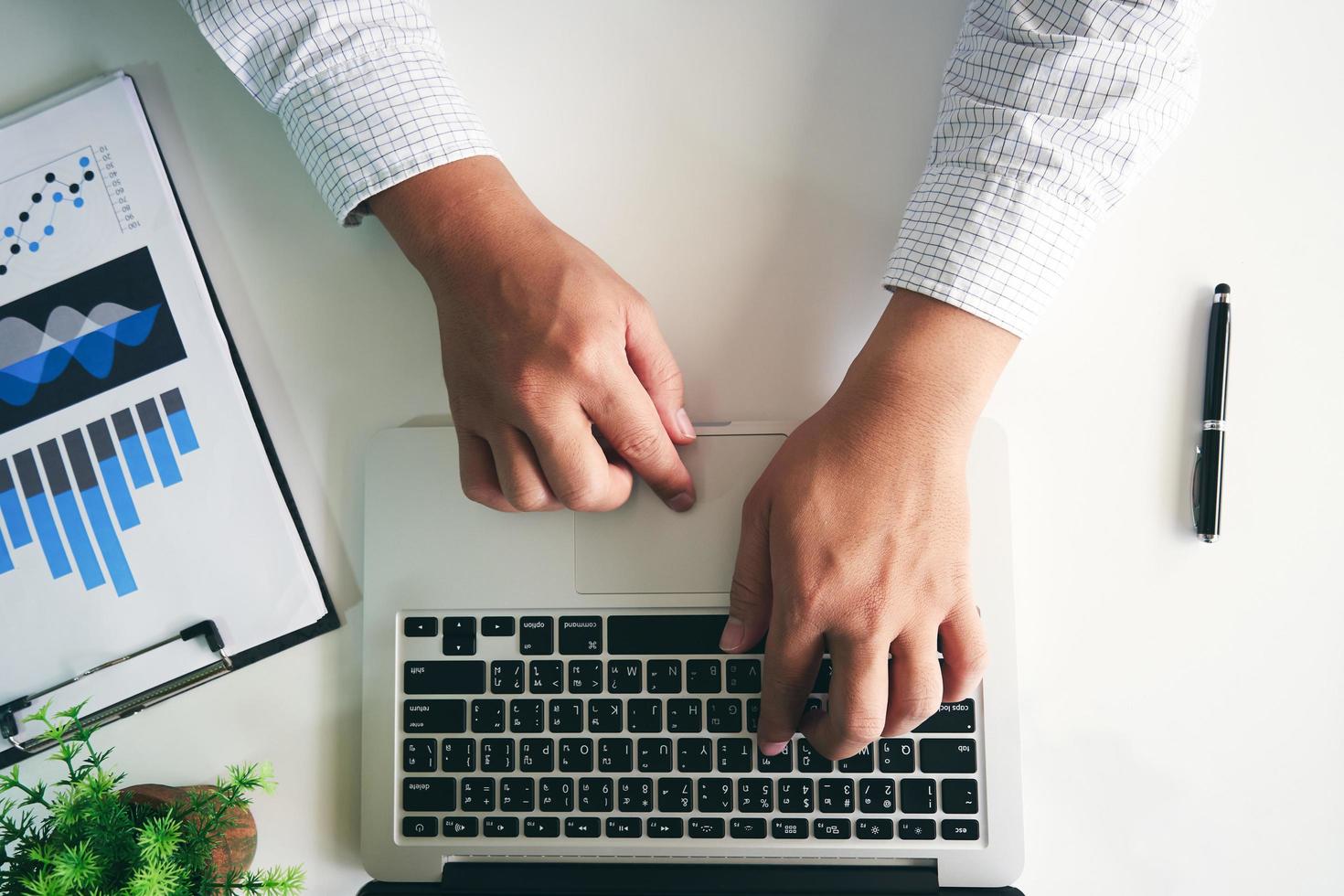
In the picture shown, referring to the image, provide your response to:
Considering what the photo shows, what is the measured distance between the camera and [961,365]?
0.56m

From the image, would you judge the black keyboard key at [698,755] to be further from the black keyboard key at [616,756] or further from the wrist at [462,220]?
the wrist at [462,220]

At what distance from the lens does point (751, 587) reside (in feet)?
1.83

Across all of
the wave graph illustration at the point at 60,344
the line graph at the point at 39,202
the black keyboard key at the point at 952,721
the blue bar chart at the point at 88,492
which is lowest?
the black keyboard key at the point at 952,721

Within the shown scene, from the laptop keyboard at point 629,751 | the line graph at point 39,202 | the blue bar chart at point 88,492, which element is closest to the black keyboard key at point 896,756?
the laptop keyboard at point 629,751

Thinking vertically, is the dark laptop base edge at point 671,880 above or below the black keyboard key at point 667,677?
below

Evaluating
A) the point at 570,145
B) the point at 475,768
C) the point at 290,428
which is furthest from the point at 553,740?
the point at 570,145

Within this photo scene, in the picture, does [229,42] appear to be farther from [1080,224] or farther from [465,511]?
[1080,224]

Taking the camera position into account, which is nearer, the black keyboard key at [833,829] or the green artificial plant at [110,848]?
the green artificial plant at [110,848]

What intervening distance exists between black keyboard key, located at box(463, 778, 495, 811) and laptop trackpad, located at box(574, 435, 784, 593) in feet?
0.51

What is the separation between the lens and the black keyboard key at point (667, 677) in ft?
1.91

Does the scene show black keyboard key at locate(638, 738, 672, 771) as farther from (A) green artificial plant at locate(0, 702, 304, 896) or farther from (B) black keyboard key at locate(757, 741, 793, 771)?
(A) green artificial plant at locate(0, 702, 304, 896)

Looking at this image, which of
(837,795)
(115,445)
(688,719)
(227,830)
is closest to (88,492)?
(115,445)

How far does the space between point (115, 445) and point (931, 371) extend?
61 centimetres

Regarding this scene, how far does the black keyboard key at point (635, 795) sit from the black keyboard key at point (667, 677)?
6 cm
